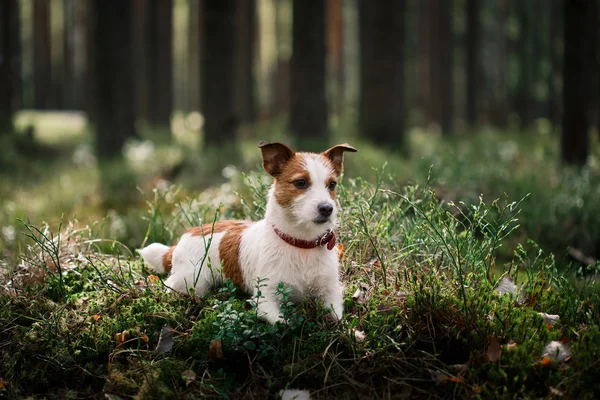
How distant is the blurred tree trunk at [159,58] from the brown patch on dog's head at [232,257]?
61.6ft

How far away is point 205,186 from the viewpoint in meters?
10.4

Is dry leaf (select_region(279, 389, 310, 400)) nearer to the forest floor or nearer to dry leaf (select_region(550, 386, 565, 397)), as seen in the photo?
the forest floor

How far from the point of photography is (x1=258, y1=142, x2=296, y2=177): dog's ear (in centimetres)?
417

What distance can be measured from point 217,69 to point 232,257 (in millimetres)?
9930

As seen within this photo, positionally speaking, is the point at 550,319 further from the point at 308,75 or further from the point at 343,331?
the point at 308,75

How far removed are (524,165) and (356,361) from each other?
977cm

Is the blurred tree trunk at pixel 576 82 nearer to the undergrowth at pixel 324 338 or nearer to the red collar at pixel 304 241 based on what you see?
the undergrowth at pixel 324 338

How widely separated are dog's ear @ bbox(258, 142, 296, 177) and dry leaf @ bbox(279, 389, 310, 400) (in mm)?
1471

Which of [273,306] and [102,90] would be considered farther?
[102,90]

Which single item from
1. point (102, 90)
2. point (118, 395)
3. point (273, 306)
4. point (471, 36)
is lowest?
point (118, 395)

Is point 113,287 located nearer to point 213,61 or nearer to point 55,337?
point 55,337

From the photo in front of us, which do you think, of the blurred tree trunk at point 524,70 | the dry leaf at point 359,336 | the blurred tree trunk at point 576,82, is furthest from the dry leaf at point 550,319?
the blurred tree trunk at point 524,70

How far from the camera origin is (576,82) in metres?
11.5

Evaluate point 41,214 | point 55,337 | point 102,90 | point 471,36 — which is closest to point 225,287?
point 55,337
